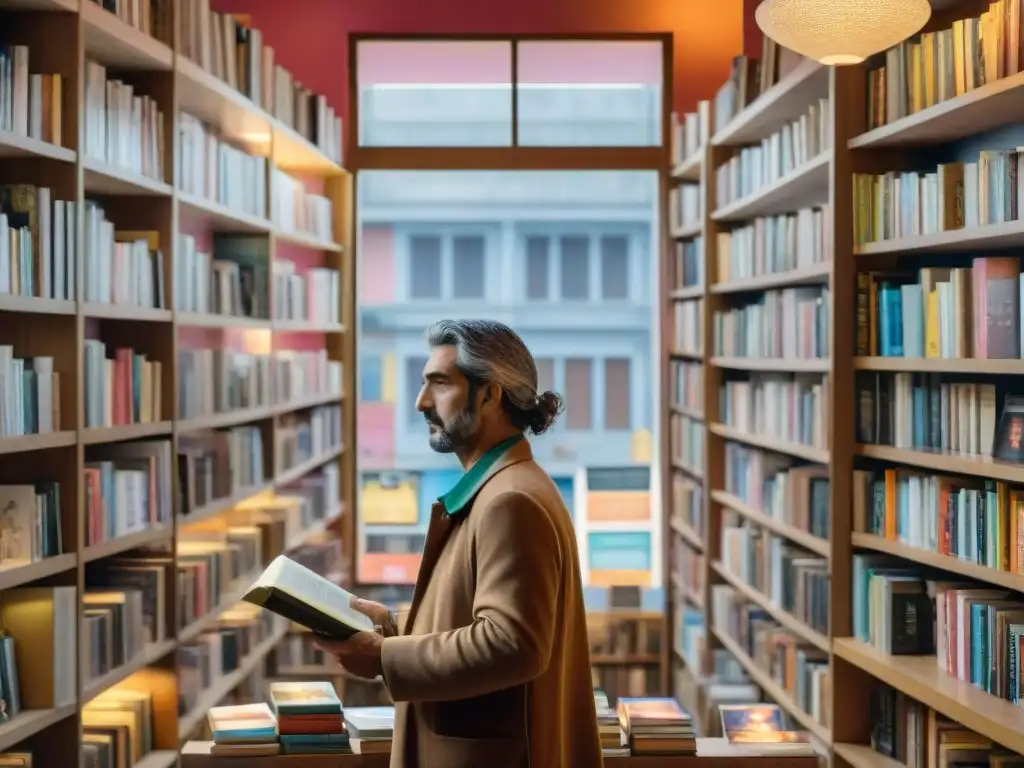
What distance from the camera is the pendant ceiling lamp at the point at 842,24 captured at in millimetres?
3725

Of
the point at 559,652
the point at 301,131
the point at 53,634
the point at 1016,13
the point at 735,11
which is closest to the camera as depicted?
the point at 559,652

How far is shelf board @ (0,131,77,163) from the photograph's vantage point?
339cm

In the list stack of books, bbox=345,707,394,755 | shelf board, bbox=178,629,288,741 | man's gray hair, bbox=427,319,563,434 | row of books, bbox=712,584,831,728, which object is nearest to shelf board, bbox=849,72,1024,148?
man's gray hair, bbox=427,319,563,434

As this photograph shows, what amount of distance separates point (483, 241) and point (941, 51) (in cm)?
502

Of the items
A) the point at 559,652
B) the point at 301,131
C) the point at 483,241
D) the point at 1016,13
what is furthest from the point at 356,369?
the point at 559,652

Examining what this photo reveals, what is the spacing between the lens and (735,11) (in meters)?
8.18

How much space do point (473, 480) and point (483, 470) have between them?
3 cm

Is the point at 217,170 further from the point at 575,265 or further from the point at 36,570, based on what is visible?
the point at 575,265

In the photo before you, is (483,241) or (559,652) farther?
(483,241)

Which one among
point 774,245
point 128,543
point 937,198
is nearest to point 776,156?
→ point 774,245

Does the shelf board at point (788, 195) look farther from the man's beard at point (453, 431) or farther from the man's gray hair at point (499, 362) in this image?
the man's beard at point (453, 431)

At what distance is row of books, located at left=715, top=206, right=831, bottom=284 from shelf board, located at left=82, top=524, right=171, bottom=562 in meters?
2.56

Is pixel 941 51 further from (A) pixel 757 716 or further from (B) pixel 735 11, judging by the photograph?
(B) pixel 735 11

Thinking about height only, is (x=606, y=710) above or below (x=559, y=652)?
below
